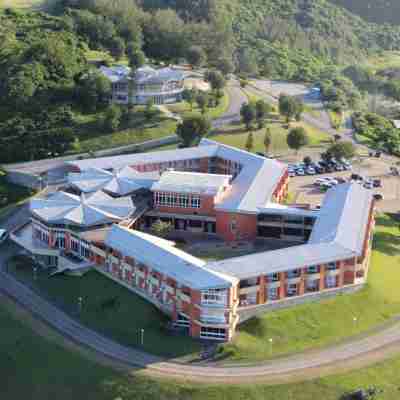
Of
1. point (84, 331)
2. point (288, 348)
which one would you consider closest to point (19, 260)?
point (84, 331)

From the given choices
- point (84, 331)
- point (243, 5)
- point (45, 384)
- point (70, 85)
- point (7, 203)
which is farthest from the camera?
point (243, 5)

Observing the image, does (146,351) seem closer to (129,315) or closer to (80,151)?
(129,315)

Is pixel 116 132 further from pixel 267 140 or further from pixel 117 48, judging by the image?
pixel 117 48

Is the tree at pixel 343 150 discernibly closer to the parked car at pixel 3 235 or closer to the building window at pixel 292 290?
the building window at pixel 292 290

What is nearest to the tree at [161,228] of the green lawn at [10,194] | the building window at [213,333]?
the building window at [213,333]

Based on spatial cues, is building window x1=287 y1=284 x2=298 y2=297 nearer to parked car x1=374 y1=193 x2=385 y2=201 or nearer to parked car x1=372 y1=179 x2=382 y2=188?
parked car x1=374 y1=193 x2=385 y2=201

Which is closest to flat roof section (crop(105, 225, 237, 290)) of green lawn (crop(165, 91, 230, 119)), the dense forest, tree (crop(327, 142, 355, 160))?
the dense forest
